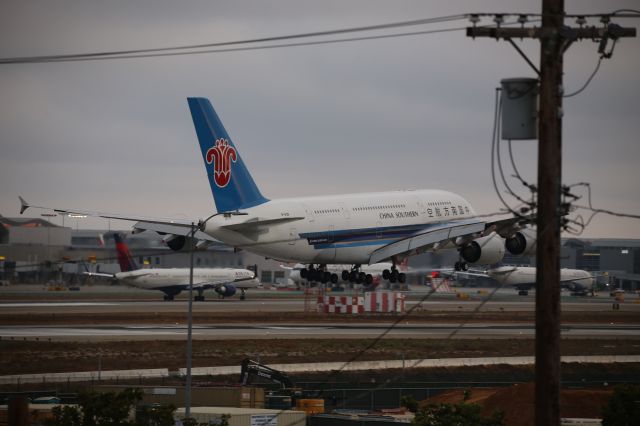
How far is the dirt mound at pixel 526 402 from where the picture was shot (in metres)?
44.7

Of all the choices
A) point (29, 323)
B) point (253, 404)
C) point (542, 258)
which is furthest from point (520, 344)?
point (542, 258)

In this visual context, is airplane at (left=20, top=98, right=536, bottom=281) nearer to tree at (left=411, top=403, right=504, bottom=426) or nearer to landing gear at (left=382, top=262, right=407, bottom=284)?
landing gear at (left=382, top=262, right=407, bottom=284)

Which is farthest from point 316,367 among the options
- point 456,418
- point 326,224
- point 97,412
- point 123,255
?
point 123,255

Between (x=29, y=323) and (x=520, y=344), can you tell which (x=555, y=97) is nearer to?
(x=520, y=344)

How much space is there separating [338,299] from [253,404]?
57.4m

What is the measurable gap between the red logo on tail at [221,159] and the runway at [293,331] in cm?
1087

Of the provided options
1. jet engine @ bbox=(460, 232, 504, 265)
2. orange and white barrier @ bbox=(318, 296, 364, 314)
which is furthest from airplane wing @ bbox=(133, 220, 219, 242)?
orange and white barrier @ bbox=(318, 296, 364, 314)

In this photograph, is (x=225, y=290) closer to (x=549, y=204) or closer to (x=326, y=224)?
(x=326, y=224)

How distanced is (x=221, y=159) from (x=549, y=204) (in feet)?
165

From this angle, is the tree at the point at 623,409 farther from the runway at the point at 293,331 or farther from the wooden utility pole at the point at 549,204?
the runway at the point at 293,331

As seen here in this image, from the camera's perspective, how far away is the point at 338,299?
103 meters

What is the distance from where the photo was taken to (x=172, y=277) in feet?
414

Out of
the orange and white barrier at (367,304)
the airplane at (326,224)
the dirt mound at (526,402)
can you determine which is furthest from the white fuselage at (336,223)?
the dirt mound at (526,402)

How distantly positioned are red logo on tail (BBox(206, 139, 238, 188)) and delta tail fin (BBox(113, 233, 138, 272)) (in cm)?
5667
